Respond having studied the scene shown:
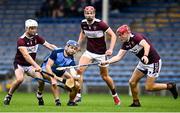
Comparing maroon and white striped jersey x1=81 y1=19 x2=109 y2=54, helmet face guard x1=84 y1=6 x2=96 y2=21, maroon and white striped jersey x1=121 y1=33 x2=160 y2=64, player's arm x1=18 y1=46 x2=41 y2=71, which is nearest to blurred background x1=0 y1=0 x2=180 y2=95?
maroon and white striped jersey x1=81 y1=19 x2=109 y2=54

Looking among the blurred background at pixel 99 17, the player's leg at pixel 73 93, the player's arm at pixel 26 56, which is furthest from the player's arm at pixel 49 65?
the blurred background at pixel 99 17

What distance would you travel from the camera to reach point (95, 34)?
1931cm

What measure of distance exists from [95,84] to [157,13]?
4875mm

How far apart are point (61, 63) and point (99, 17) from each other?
15.4 meters

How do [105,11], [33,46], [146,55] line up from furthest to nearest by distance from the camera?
[105,11]
[33,46]
[146,55]

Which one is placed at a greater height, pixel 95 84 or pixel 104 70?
pixel 104 70

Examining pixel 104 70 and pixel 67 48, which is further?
pixel 104 70

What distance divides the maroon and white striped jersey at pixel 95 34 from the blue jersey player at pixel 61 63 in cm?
143

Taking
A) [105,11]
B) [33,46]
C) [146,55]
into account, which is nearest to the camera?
[146,55]

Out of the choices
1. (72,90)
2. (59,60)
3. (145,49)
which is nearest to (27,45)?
(59,60)

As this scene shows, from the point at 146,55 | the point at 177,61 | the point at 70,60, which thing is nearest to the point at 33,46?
the point at 70,60

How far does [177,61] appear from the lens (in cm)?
3002

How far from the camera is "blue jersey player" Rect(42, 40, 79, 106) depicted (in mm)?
17734

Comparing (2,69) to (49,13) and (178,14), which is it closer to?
(49,13)
